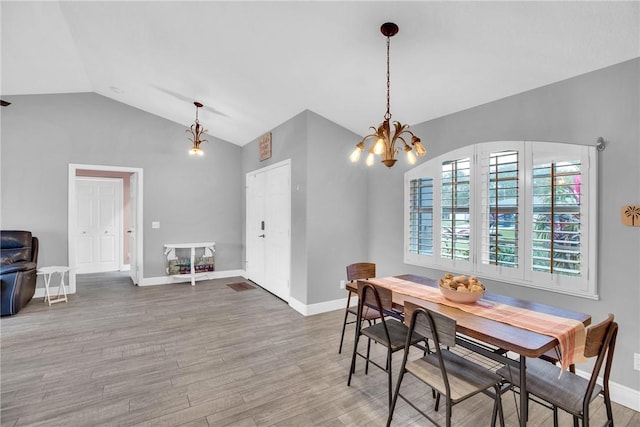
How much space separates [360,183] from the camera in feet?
14.8

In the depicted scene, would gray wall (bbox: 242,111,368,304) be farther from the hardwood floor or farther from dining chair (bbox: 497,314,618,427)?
dining chair (bbox: 497,314,618,427)

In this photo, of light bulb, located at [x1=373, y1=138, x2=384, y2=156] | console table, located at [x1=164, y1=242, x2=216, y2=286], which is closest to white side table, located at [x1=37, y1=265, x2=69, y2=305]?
console table, located at [x1=164, y1=242, x2=216, y2=286]

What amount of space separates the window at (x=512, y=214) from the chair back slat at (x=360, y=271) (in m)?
0.85

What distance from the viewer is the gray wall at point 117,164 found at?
4762mm

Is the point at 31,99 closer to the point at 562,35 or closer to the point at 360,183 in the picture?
the point at 360,183

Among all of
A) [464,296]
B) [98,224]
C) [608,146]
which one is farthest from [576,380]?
[98,224]

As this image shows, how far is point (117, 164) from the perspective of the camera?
543 cm

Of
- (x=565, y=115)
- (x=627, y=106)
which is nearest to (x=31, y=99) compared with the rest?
(x=565, y=115)

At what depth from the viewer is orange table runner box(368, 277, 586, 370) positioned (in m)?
1.62

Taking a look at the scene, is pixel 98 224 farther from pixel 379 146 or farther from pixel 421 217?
pixel 379 146

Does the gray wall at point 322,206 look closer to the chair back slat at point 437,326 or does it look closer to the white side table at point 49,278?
the chair back slat at point 437,326

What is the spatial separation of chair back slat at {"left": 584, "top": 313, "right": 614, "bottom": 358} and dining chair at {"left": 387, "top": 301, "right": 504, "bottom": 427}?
0.49 metres

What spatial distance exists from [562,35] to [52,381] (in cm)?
465

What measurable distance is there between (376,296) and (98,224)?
284 inches
